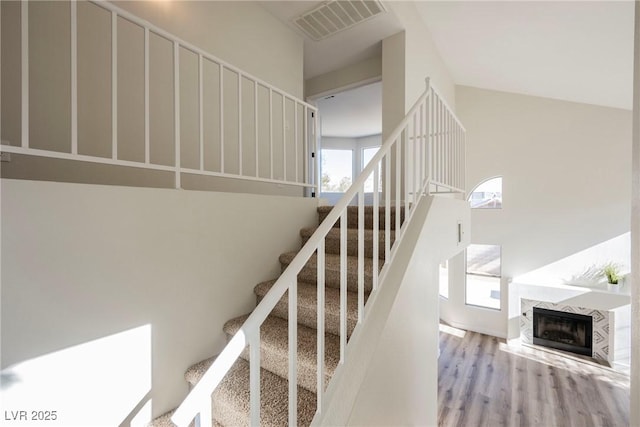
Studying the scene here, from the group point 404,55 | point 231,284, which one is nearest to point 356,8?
point 404,55

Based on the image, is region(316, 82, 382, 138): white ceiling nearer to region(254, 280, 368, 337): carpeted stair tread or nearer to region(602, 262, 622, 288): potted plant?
region(254, 280, 368, 337): carpeted stair tread

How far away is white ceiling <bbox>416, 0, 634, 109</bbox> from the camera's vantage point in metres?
2.72

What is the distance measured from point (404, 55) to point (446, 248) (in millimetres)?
2418

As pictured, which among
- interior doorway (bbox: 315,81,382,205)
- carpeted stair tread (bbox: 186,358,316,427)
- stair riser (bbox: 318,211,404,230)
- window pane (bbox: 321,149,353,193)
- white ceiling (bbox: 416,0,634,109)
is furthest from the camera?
window pane (bbox: 321,149,353,193)

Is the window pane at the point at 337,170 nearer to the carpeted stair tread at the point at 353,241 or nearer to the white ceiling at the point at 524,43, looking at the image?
the white ceiling at the point at 524,43

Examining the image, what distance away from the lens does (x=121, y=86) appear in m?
1.98

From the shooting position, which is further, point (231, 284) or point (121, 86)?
point (121, 86)

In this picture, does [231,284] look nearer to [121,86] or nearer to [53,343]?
[53,343]

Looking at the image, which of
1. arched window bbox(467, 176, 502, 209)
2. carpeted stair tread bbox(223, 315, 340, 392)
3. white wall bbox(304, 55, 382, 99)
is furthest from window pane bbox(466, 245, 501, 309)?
carpeted stair tread bbox(223, 315, 340, 392)

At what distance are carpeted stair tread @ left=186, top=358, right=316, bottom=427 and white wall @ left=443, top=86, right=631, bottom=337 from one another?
533 cm

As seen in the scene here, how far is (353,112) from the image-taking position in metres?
6.10

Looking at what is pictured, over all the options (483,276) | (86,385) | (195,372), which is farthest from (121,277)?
(483,276)

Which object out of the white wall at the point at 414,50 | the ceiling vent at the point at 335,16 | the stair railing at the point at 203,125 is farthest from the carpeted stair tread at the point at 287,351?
the ceiling vent at the point at 335,16

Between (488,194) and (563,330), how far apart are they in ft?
8.59
